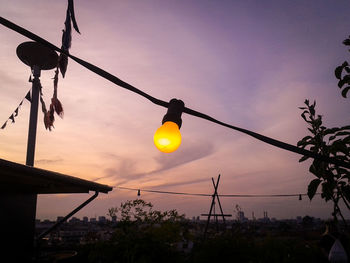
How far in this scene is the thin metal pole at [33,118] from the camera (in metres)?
7.55

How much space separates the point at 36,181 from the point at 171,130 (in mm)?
3497

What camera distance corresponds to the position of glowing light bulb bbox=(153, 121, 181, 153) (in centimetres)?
159

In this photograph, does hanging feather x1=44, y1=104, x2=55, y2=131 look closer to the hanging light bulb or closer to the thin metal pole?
the thin metal pole

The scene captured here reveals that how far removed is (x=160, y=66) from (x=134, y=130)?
4.03 m

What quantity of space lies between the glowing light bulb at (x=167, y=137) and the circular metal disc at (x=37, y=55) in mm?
7297

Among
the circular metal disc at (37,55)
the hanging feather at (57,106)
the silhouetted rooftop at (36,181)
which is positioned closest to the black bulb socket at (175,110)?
the silhouetted rooftop at (36,181)

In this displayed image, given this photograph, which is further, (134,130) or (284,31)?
(134,130)

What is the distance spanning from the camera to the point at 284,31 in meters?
6.34

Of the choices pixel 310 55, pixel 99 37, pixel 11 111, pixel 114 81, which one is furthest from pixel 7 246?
pixel 310 55

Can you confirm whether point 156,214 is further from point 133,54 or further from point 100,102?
point 133,54

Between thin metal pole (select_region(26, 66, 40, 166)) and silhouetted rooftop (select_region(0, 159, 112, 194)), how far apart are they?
2419mm

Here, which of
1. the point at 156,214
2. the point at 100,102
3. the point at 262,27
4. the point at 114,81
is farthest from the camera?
the point at 156,214

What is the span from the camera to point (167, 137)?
63.9 inches

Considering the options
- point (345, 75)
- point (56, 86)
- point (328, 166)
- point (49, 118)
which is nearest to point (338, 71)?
point (345, 75)
